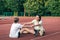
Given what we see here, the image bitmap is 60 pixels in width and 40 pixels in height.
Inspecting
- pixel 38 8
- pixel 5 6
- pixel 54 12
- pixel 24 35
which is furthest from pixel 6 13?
pixel 24 35

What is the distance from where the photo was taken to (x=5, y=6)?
126 feet

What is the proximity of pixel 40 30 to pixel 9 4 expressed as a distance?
2845cm

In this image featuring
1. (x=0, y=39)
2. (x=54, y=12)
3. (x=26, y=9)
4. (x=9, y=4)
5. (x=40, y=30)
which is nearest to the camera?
(x=0, y=39)

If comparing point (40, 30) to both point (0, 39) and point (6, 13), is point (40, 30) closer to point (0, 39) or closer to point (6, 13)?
point (0, 39)

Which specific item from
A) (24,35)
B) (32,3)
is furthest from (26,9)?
(24,35)

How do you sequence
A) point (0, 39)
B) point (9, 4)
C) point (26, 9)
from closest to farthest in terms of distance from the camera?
point (0, 39), point (26, 9), point (9, 4)

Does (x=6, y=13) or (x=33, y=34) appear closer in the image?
(x=33, y=34)

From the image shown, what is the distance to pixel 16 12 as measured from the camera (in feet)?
124

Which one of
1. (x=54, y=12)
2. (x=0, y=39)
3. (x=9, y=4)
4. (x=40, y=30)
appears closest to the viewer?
(x=0, y=39)

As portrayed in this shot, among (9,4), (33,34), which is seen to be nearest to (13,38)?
(33,34)

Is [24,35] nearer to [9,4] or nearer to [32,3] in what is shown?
[32,3]

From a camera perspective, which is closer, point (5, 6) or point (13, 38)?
point (13, 38)

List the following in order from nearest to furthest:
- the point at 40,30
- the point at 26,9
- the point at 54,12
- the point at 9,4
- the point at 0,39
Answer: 1. the point at 0,39
2. the point at 40,30
3. the point at 54,12
4. the point at 26,9
5. the point at 9,4

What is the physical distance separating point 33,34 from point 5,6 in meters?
29.2
